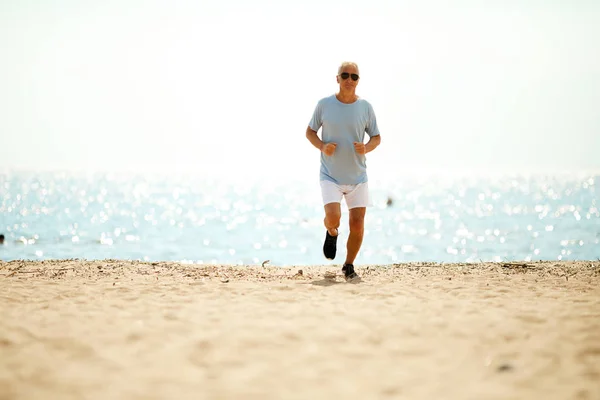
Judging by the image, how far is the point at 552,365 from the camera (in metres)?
4.00

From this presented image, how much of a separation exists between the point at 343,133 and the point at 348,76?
0.69 meters

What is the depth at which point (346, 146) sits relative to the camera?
300 inches

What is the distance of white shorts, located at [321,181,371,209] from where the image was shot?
772 centimetres

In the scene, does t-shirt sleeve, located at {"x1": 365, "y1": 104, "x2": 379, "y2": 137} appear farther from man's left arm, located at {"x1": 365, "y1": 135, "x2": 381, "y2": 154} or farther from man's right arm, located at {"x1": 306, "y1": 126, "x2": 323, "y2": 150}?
man's right arm, located at {"x1": 306, "y1": 126, "x2": 323, "y2": 150}

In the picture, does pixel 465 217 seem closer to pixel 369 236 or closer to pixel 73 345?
pixel 369 236

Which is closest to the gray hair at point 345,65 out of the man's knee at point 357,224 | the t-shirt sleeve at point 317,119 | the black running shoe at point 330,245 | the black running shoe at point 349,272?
the t-shirt sleeve at point 317,119

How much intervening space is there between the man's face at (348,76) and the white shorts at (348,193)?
3.90ft

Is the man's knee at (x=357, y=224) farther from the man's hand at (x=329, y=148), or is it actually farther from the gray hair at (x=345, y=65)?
the gray hair at (x=345, y=65)

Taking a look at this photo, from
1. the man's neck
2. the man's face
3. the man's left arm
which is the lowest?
the man's left arm

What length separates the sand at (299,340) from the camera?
3.63 metres

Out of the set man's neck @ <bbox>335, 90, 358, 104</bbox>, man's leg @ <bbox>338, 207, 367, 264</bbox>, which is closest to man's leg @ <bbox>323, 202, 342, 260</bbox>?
man's leg @ <bbox>338, 207, 367, 264</bbox>

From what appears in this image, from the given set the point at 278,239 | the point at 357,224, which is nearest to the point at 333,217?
the point at 357,224

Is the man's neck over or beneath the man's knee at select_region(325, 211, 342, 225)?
over

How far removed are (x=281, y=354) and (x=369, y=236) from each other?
50.2m
